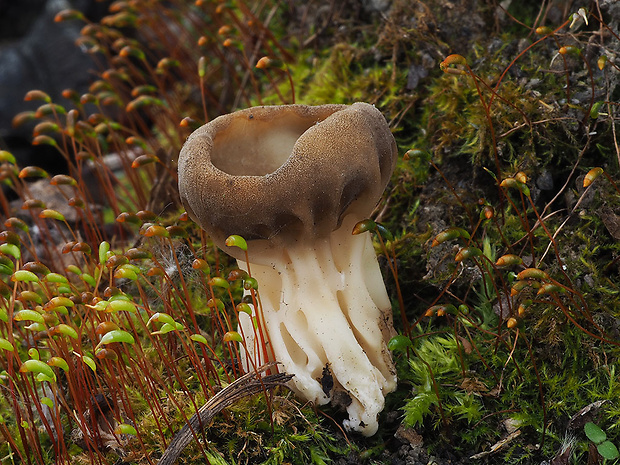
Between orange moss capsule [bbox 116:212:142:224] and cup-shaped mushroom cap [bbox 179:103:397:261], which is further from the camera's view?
orange moss capsule [bbox 116:212:142:224]

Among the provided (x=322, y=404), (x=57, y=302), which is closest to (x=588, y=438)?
(x=322, y=404)

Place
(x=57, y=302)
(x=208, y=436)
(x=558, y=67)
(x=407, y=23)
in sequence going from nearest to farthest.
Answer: (x=57, y=302) → (x=208, y=436) → (x=558, y=67) → (x=407, y=23)

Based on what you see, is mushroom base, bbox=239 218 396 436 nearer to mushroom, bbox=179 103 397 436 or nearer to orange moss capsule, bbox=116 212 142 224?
mushroom, bbox=179 103 397 436

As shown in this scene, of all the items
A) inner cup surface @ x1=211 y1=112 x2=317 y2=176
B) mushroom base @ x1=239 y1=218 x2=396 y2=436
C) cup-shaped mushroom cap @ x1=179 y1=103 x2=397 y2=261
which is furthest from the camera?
inner cup surface @ x1=211 y1=112 x2=317 y2=176

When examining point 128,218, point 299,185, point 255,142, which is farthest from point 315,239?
point 128,218

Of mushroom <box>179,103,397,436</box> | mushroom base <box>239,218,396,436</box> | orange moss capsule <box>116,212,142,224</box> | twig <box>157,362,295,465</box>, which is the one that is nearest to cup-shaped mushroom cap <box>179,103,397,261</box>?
mushroom <box>179,103,397,436</box>

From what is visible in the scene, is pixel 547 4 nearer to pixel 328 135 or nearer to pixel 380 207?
pixel 380 207

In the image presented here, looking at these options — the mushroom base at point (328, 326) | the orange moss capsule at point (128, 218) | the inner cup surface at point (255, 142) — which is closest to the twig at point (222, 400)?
the mushroom base at point (328, 326)
